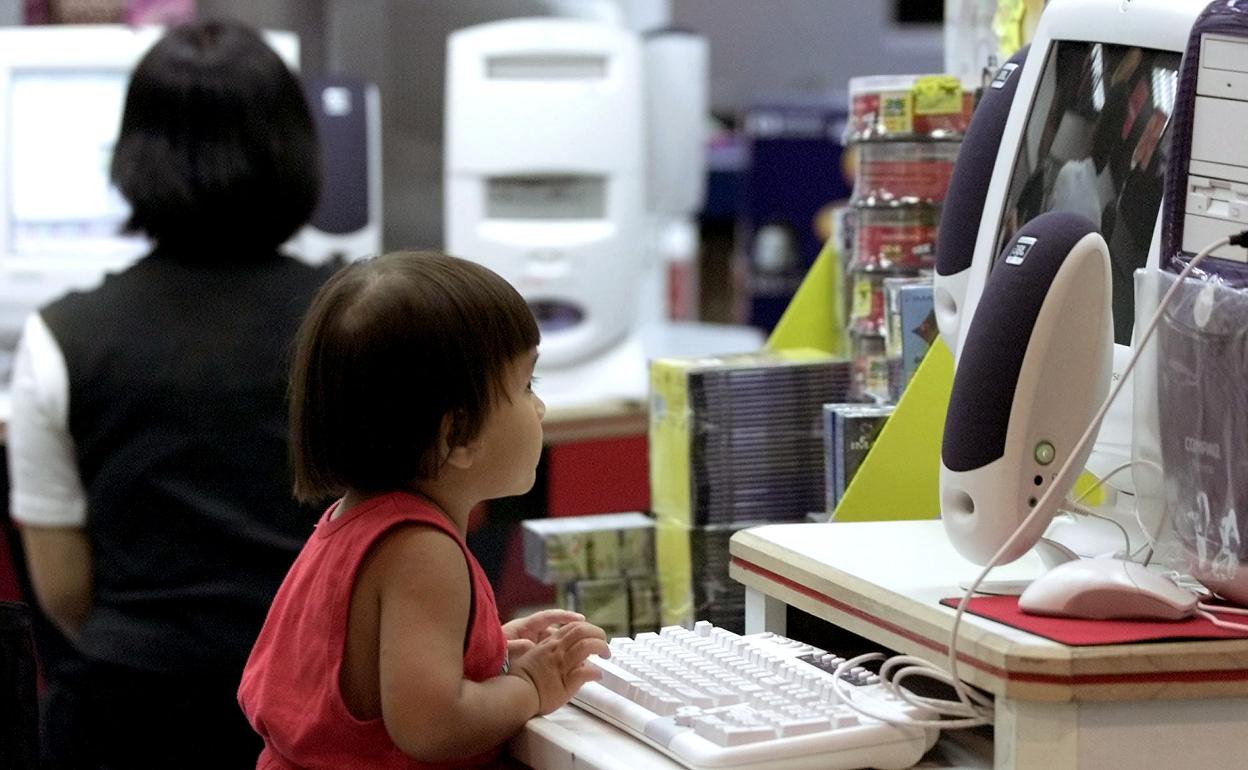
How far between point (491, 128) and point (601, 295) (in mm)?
380

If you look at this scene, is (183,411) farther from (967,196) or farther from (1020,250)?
(1020,250)

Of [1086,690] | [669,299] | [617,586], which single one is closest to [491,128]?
[617,586]

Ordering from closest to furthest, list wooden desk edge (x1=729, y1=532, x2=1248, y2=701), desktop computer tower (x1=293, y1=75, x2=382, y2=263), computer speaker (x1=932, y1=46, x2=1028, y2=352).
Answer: wooden desk edge (x1=729, y1=532, x2=1248, y2=701) < computer speaker (x1=932, y1=46, x2=1028, y2=352) < desktop computer tower (x1=293, y1=75, x2=382, y2=263)

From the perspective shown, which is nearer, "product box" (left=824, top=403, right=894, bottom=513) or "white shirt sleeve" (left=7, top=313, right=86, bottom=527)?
"product box" (left=824, top=403, right=894, bottom=513)

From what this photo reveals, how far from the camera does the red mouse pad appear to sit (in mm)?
1210

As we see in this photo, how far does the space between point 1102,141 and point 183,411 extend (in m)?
1.19

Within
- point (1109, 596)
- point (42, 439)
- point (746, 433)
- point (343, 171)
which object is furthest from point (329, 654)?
point (343, 171)

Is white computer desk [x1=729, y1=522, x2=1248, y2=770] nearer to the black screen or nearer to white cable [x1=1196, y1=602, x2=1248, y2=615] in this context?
white cable [x1=1196, y1=602, x2=1248, y2=615]

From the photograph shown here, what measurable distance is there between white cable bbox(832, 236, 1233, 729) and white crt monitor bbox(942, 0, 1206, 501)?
0.13m

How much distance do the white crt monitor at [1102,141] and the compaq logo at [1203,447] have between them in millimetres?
148

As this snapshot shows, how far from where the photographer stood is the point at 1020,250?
1.32 m

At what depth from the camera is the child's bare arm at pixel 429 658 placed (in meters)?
1.26

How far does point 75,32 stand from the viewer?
11.3 feet

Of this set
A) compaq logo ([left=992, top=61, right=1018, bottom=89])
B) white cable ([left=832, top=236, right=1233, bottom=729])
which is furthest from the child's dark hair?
compaq logo ([left=992, top=61, right=1018, bottom=89])
